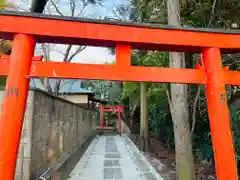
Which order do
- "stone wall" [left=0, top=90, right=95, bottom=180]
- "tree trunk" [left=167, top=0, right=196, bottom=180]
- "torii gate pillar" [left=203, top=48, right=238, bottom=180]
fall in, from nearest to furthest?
1. "torii gate pillar" [left=203, top=48, right=238, bottom=180]
2. "stone wall" [left=0, top=90, right=95, bottom=180]
3. "tree trunk" [left=167, top=0, right=196, bottom=180]

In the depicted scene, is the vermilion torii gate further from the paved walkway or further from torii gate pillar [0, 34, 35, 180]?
the paved walkway

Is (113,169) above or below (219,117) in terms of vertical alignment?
below

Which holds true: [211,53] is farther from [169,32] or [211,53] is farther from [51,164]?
[51,164]

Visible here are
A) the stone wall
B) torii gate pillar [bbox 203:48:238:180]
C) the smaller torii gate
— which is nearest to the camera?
torii gate pillar [bbox 203:48:238:180]

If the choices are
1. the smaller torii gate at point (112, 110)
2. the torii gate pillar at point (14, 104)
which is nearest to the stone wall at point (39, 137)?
the torii gate pillar at point (14, 104)

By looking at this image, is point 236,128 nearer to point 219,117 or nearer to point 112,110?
point 219,117

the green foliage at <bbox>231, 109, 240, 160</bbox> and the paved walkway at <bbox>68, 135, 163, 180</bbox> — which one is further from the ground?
the green foliage at <bbox>231, 109, 240, 160</bbox>

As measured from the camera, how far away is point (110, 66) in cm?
234

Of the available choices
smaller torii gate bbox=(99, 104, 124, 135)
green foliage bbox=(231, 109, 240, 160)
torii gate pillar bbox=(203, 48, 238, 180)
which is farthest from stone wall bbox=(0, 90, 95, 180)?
smaller torii gate bbox=(99, 104, 124, 135)

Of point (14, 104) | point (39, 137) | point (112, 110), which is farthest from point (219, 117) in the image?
point (112, 110)

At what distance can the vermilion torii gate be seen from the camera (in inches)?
80.8

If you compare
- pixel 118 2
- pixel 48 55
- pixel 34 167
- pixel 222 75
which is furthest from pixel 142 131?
pixel 48 55

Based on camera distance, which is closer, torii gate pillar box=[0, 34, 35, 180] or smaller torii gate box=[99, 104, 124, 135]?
torii gate pillar box=[0, 34, 35, 180]

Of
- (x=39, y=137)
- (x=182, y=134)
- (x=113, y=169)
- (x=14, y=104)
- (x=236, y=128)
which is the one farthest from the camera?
(x=113, y=169)
